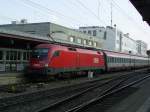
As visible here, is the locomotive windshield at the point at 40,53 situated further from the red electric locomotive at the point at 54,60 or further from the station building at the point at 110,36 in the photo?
the station building at the point at 110,36

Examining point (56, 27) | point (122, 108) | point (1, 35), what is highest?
point (56, 27)

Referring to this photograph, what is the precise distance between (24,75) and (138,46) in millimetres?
132459

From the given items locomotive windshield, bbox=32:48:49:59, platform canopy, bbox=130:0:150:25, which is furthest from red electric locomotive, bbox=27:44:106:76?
platform canopy, bbox=130:0:150:25

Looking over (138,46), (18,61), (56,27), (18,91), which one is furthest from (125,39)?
(18,91)

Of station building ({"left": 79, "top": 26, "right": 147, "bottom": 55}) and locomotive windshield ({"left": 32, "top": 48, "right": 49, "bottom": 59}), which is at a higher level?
station building ({"left": 79, "top": 26, "right": 147, "bottom": 55})

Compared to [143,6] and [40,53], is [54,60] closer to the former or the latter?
[40,53]

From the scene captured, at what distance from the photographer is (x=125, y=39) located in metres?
125

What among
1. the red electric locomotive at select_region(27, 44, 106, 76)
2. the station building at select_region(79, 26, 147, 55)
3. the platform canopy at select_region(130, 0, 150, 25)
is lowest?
the red electric locomotive at select_region(27, 44, 106, 76)

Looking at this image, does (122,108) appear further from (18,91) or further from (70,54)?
(70,54)

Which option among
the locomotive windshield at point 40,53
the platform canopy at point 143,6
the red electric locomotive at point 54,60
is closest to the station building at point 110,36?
the red electric locomotive at point 54,60

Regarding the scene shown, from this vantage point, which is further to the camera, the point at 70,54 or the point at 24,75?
the point at 70,54

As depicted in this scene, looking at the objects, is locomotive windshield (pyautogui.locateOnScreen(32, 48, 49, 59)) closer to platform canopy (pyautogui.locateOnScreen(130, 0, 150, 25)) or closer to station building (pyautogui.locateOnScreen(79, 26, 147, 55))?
platform canopy (pyautogui.locateOnScreen(130, 0, 150, 25))

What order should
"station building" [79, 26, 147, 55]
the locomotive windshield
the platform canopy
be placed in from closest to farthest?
the platform canopy
the locomotive windshield
"station building" [79, 26, 147, 55]

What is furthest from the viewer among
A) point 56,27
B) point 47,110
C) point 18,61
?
point 56,27
